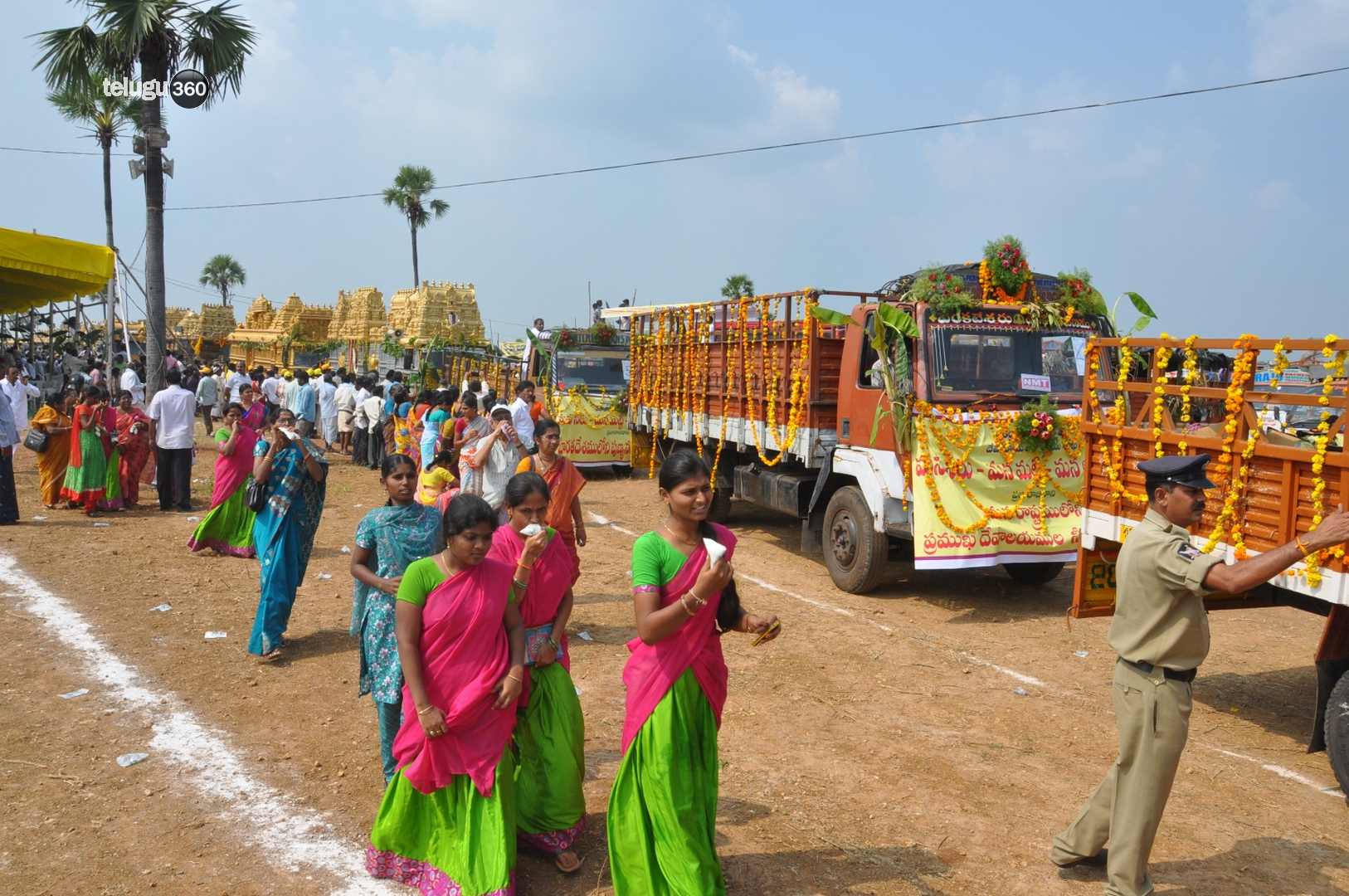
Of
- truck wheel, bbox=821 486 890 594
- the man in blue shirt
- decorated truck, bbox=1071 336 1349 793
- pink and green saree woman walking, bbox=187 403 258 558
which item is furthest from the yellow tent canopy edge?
decorated truck, bbox=1071 336 1349 793

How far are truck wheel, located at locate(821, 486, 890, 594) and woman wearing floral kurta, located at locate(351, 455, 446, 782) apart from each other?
4414 mm

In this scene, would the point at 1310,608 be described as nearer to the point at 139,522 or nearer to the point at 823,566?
the point at 823,566

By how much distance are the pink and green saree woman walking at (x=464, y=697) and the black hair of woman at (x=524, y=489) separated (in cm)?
41

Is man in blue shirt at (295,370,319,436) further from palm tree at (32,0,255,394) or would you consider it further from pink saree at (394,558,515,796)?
pink saree at (394,558,515,796)

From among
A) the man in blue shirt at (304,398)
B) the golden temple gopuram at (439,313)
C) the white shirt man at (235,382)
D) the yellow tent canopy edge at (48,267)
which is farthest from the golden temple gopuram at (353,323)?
the yellow tent canopy edge at (48,267)

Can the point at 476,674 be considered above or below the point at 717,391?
below

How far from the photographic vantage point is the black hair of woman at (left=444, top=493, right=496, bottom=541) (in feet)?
10.9

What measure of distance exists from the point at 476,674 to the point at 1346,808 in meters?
3.84

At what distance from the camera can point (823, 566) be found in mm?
9828

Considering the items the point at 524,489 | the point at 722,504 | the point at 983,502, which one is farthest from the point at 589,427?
the point at 524,489

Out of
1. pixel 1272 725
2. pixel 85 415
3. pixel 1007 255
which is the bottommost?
pixel 1272 725

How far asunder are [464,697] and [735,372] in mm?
7657

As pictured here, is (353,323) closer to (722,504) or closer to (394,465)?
(722,504)

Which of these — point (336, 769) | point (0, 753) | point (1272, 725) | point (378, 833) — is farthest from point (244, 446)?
point (1272, 725)
